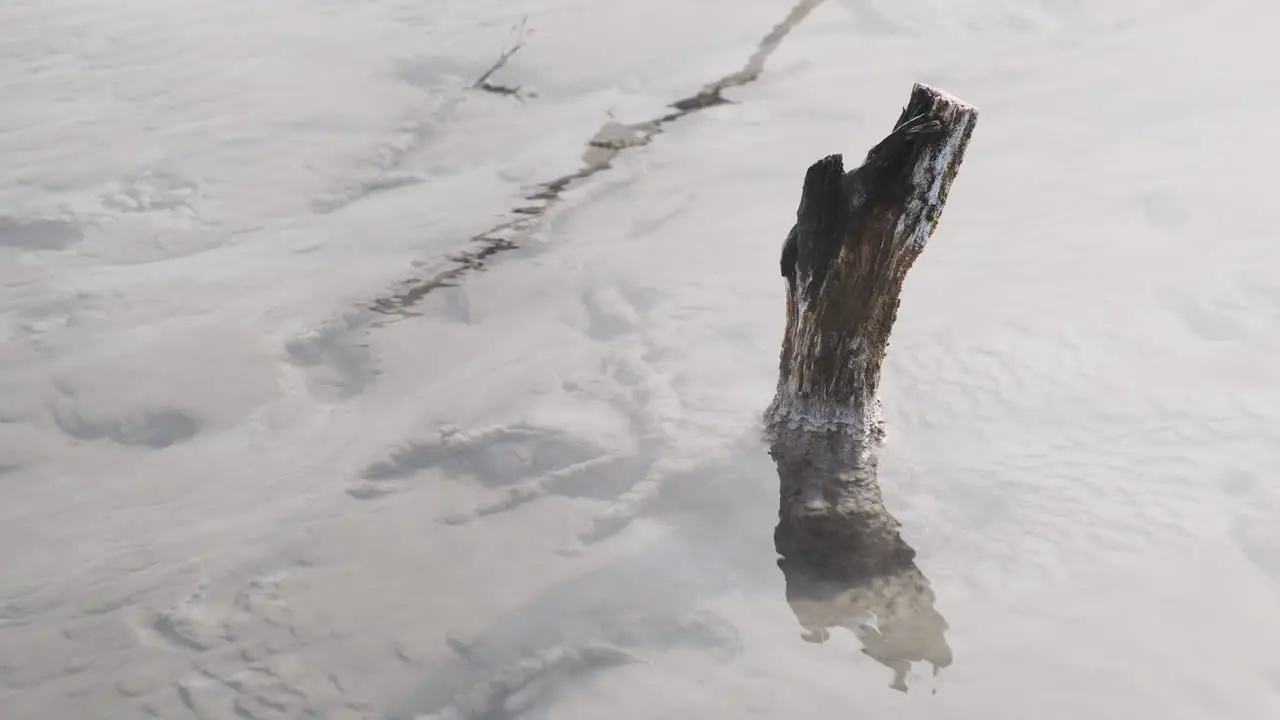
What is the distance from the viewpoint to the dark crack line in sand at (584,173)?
3400mm

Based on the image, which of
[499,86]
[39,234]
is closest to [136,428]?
[39,234]

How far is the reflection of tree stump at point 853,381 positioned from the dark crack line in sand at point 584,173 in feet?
4.25

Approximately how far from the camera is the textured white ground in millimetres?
2221

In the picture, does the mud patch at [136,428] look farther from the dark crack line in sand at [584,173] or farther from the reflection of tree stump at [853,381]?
the reflection of tree stump at [853,381]

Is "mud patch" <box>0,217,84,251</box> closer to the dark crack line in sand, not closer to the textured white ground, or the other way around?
the textured white ground

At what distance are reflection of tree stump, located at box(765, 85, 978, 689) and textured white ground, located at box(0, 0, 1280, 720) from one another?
0.07 meters

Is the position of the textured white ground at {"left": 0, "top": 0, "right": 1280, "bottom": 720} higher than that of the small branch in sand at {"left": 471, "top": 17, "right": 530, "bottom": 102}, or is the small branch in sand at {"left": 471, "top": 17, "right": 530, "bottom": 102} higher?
the small branch in sand at {"left": 471, "top": 17, "right": 530, "bottom": 102}

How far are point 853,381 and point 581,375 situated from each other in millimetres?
869

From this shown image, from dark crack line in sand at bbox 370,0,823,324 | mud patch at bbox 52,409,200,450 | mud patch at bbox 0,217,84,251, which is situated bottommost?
mud patch at bbox 52,409,200,450

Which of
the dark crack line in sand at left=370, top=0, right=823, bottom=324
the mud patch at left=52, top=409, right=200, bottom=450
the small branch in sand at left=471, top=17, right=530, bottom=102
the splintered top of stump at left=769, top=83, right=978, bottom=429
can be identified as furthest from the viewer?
the small branch in sand at left=471, top=17, right=530, bottom=102

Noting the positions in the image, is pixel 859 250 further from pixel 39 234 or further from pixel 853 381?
pixel 39 234

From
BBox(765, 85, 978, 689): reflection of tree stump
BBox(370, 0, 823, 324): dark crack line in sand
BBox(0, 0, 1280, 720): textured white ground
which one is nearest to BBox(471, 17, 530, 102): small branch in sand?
BBox(0, 0, 1280, 720): textured white ground

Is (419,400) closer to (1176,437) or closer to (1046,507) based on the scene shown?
(1046,507)

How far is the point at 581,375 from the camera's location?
306cm
